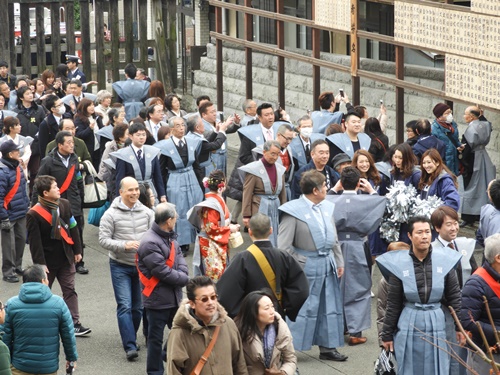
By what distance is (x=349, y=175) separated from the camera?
1082cm

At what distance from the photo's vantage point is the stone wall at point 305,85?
668 inches

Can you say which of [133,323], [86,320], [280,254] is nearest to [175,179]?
[86,320]

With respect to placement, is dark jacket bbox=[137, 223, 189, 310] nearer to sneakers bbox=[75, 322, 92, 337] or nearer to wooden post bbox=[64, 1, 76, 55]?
sneakers bbox=[75, 322, 92, 337]

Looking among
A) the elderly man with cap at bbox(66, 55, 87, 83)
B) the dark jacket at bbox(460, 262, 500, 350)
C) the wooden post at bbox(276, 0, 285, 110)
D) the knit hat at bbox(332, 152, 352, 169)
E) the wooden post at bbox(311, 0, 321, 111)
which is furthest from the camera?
the elderly man with cap at bbox(66, 55, 87, 83)

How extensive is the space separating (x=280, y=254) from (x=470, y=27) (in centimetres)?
642

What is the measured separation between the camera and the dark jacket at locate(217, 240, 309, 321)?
893 centimetres

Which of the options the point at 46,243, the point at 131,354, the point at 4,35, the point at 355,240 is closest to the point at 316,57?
the point at 355,240

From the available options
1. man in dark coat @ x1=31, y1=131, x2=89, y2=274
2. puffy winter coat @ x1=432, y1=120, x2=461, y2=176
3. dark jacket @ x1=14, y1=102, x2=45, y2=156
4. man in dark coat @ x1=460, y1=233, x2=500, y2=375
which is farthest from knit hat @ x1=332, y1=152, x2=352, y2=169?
dark jacket @ x1=14, y1=102, x2=45, y2=156

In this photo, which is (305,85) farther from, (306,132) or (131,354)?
(131,354)

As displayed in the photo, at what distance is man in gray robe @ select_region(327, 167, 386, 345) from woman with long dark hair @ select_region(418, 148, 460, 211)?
1033 millimetres

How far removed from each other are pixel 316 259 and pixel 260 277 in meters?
1.41

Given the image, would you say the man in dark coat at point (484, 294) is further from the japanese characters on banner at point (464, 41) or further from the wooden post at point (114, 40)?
the wooden post at point (114, 40)

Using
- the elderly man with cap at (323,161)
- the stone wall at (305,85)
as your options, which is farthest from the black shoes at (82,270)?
the stone wall at (305,85)

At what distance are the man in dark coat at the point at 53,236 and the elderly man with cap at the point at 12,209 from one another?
1.97 m
